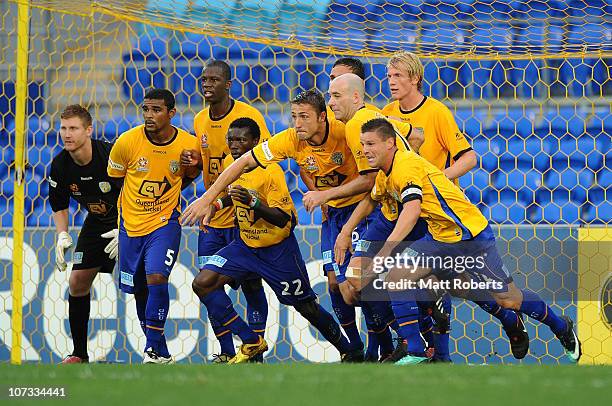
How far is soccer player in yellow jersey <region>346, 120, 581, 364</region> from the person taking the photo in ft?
19.0

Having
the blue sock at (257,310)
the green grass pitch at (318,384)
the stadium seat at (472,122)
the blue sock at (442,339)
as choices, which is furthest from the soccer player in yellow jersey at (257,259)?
the stadium seat at (472,122)

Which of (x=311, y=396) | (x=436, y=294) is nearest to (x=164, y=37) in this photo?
(x=436, y=294)

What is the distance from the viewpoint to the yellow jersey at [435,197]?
19.1 feet

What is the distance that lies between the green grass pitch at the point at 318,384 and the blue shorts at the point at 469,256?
87cm

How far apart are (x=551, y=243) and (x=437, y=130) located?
1516 mm

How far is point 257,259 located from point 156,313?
0.73 metres

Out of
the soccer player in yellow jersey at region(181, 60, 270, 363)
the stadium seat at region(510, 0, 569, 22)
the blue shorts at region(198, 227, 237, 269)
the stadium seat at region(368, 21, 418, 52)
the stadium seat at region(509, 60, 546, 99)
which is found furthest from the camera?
the stadium seat at region(509, 60, 546, 99)

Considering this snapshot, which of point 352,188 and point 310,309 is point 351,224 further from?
point 310,309

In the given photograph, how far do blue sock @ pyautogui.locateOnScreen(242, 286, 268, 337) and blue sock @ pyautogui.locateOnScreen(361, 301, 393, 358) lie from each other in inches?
30.1

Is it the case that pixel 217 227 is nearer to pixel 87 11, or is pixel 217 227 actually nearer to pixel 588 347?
pixel 87 11

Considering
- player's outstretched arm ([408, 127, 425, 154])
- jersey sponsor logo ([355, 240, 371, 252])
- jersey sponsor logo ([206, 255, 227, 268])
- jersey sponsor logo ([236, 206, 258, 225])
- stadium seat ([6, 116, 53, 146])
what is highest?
stadium seat ([6, 116, 53, 146])

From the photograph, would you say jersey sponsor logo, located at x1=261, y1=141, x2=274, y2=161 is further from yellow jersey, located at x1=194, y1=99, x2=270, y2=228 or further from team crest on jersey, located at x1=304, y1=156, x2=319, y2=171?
yellow jersey, located at x1=194, y1=99, x2=270, y2=228

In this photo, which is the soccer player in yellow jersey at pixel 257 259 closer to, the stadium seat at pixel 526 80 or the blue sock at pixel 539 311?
the blue sock at pixel 539 311

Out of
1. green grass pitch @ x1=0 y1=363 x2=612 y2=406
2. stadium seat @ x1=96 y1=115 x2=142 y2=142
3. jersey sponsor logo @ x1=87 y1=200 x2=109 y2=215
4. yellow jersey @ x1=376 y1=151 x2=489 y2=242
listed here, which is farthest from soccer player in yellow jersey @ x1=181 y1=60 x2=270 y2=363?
stadium seat @ x1=96 y1=115 x2=142 y2=142
